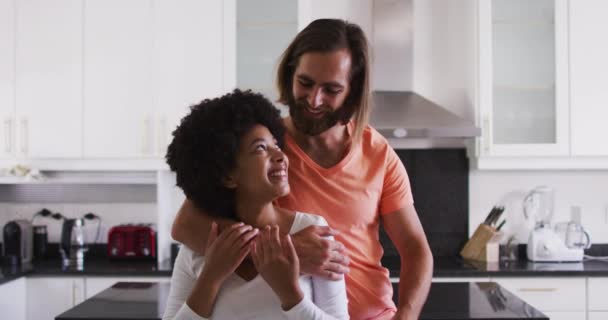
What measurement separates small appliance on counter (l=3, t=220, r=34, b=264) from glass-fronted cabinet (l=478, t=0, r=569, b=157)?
247 cm

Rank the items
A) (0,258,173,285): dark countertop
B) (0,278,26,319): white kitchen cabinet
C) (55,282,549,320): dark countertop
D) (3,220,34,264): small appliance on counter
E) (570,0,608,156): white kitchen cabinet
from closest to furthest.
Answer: (55,282,549,320): dark countertop
(0,278,26,319): white kitchen cabinet
(0,258,173,285): dark countertop
(570,0,608,156): white kitchen cabinet
(3,220,34,264): small appliance on counter

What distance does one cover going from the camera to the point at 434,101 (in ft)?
11.8

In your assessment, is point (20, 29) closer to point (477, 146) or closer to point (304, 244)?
point (477, 146)

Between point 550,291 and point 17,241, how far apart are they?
273cm

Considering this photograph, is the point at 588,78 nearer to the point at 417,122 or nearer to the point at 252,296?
the point at 417,122

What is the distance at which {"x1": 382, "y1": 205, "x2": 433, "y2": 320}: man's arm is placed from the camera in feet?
4.65

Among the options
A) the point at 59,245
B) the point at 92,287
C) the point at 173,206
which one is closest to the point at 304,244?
the point at 92,287

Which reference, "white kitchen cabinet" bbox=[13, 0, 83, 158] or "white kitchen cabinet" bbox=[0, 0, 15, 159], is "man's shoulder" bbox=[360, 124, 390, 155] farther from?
"white kitchen cabinet" bbox=[0, 0, 15, 159]

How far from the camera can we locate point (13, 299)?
9.96 feet

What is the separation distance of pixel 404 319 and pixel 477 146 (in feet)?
6.77

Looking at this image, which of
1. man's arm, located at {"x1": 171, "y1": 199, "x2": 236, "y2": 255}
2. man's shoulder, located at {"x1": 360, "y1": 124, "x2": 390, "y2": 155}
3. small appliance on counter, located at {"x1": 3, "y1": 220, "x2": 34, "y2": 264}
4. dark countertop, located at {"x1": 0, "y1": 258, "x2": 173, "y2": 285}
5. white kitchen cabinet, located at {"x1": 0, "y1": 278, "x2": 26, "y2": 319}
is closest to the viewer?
man's arm, located at {"x1": 171, "y1": 199, "x2": 236, "y2": 255}

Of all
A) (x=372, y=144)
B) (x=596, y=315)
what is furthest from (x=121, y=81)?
(x=596, y=315)

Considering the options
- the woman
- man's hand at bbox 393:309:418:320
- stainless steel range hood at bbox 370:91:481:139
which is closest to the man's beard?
the woman

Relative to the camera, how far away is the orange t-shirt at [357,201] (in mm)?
1364
